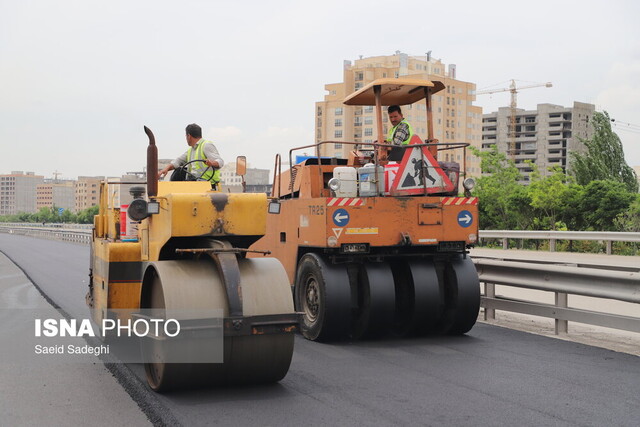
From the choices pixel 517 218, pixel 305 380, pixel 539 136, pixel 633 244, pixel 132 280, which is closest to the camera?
pixel 305 380

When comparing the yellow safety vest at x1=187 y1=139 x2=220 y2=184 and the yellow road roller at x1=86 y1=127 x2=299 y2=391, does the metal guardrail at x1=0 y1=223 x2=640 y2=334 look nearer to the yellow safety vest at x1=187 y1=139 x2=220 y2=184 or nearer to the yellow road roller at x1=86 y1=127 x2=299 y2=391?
the yellow road roller at x1=86 y1=127 x2=299 y2=391

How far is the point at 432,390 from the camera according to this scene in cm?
585

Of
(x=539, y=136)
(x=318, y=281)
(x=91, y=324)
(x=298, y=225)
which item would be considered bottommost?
(x=91, y=324)

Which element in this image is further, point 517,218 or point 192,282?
point 517,218

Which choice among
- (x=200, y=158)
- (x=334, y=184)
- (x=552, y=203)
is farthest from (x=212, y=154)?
(x=552, y=203)

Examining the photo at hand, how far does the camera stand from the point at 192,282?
566 cm

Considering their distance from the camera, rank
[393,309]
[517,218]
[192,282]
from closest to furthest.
Answer: [192,282] < [393,309] < [517,218]

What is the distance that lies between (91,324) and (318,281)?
308 cm

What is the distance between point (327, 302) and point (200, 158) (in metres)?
2.09

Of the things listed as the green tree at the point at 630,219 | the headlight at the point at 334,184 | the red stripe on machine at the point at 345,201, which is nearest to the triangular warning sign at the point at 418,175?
the red stripe on machine at the point at 345,201

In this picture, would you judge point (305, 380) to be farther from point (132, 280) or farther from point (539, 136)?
point (539, 136)

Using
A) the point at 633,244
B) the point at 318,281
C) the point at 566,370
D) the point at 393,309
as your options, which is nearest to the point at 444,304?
the point at 393,309

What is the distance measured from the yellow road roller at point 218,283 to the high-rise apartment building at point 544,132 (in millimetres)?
170426

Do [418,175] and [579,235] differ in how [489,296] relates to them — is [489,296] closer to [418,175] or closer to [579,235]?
[418,175]
